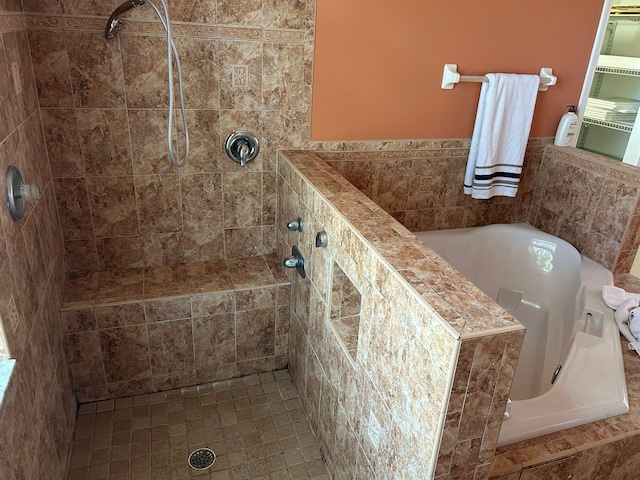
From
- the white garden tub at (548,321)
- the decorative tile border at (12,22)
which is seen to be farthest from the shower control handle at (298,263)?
the decorative tile border at (12,22)

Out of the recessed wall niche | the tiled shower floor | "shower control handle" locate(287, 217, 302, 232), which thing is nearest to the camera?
the recessed wall niche

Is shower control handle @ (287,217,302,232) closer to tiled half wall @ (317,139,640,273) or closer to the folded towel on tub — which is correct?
tiled half wall @ (317,139,640,273)

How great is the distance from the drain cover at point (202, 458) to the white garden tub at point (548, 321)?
1.12 metres

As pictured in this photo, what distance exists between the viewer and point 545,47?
2.48 meters

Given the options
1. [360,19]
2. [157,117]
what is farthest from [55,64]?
[360,19]

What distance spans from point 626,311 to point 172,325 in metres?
1.89

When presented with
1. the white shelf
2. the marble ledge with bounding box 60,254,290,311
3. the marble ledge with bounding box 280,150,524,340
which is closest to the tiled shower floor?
the marble ledge with bounding box 60,254,290,311

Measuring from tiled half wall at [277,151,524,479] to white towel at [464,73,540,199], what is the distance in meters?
0.92

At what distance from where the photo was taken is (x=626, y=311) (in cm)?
197

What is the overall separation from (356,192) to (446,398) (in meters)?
0.90

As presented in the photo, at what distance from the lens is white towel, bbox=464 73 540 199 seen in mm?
2395

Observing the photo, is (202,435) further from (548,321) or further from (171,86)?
(548,321)

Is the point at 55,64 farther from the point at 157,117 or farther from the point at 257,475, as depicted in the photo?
the point at 257,475

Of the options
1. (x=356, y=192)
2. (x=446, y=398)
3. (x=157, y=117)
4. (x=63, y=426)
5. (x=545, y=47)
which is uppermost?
(x=545, y=47)
